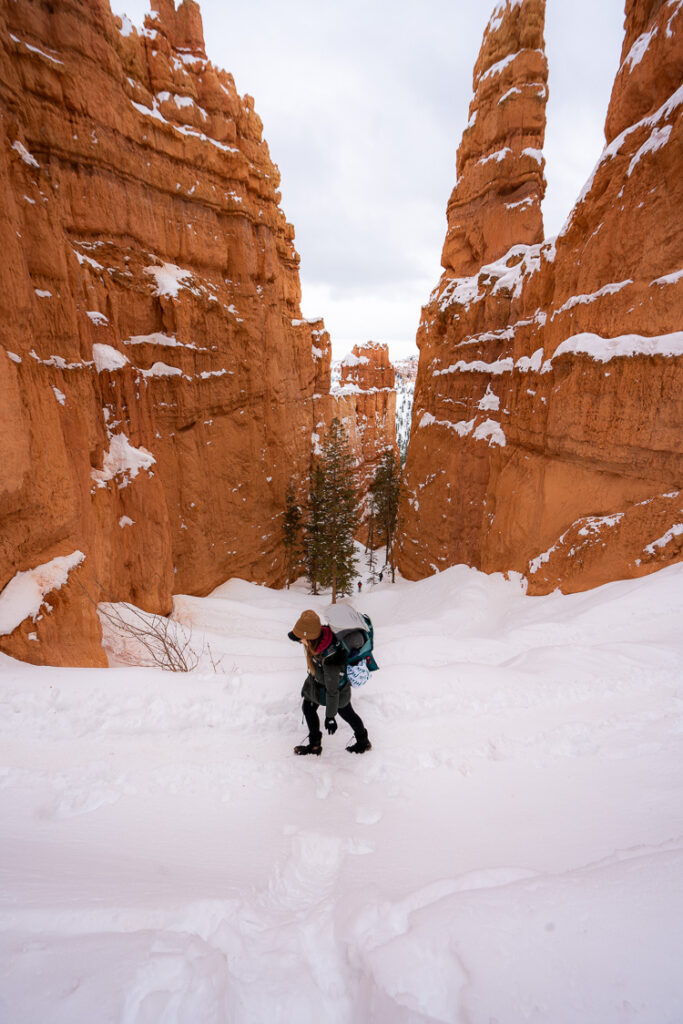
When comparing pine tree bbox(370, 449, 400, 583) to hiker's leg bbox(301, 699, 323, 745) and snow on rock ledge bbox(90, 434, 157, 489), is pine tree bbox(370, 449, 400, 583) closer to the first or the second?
snow on rock ledge bbox(90, 434, 157, 489)

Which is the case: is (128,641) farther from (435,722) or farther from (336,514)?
(336,514)

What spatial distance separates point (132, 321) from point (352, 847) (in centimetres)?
1860

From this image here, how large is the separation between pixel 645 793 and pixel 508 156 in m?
23.4

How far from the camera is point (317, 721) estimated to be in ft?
13.5

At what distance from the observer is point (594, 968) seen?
1631 mm

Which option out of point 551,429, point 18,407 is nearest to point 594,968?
point 18,407

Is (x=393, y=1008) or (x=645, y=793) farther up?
(x=393, y=1008)

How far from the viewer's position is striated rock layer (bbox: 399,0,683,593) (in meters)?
9.63

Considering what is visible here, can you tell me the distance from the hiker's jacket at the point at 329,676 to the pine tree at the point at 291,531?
69.3 ft

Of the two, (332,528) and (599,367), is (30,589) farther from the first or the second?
(332,528)

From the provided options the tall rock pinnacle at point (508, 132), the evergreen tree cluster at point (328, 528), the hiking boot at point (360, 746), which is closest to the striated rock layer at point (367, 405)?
the evergreen tree cluster at point (328, 528)

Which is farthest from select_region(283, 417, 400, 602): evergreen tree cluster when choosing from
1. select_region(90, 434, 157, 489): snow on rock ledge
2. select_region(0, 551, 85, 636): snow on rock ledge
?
select_region(0, 551, 85, 636): snow on rock ledge

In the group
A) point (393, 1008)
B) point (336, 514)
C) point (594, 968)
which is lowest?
point (336, 514)

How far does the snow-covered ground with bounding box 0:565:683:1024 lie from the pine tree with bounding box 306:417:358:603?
16.2 metres
